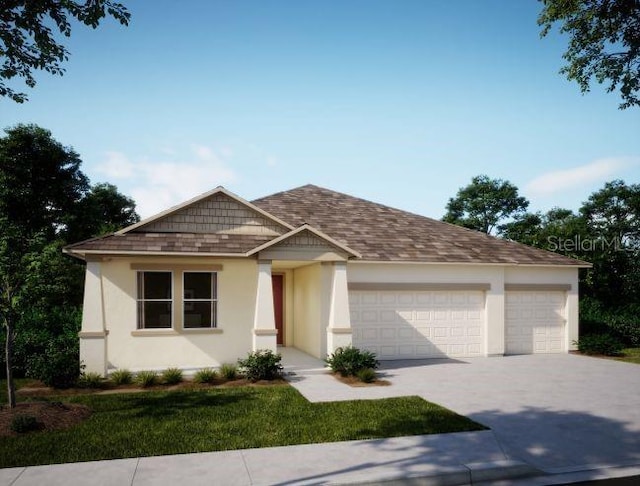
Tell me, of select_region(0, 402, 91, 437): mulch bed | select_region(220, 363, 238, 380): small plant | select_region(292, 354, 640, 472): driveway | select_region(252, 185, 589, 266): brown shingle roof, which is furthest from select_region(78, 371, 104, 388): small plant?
select_region(252, 185, 589, 266): brown shingle roof

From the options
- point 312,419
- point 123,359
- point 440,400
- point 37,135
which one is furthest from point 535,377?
point 37,135

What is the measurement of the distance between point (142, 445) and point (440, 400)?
6298 mm

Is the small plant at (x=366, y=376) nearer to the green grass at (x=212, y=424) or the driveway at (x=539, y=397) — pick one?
the driveway at (x=539, y=397)

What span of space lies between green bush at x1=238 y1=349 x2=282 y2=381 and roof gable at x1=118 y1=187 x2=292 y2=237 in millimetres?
4060

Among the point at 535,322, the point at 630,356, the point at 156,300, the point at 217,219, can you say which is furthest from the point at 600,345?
the point at 156,300

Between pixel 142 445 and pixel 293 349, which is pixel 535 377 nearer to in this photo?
pixel 293 349

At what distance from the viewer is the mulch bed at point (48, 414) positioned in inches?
337

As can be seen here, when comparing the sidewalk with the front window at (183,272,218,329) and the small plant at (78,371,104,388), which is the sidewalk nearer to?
the small plant at (78,371,104,388)

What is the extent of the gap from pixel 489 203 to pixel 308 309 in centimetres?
3600

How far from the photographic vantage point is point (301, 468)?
671 centimetres

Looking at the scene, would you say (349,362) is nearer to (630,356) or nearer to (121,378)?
(121,378)

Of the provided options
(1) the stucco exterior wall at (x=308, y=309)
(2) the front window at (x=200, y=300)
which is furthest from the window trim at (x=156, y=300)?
(1) the stucco exterior wall at (x=308, y=309)

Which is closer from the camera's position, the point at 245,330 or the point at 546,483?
the point at 546,483

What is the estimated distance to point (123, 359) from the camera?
14266mm
